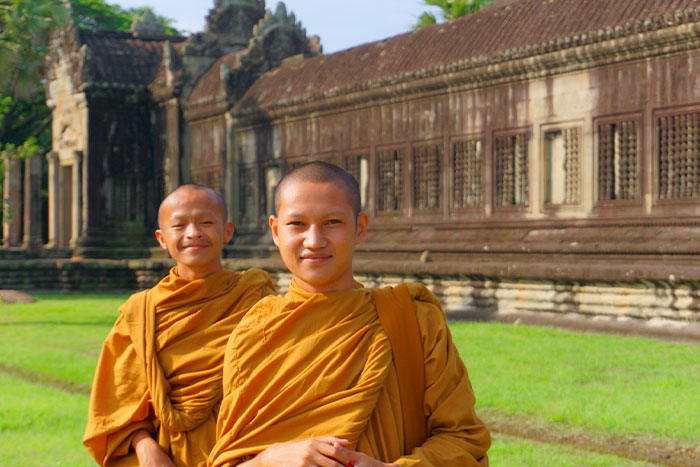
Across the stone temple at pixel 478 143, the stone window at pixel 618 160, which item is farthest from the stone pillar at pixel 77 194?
the stone window at pixel 618 160

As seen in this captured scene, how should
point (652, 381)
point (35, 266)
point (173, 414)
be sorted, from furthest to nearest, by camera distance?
point (35, 266) → point (652, 381) → point (173, 414)

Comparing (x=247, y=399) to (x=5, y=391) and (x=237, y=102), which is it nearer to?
(x=5, y=391)

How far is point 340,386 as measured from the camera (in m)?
2.20

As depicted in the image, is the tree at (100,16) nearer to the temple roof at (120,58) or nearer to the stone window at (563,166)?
the temple roof at (120,58)

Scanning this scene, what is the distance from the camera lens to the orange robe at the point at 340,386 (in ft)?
7.18

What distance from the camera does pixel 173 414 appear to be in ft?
9.37

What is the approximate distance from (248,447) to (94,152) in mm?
21078

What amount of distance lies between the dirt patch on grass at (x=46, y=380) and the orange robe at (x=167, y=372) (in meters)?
4.63

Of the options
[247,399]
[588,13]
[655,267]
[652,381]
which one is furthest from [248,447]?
[588,13]

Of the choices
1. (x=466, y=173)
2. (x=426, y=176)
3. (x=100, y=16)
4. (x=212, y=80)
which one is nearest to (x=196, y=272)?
(x=466, y=173)

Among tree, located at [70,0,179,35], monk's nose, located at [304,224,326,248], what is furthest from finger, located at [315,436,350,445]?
tree, located at [70,0,179,35]

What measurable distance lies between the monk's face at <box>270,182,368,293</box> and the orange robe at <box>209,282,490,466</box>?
5 centimetres

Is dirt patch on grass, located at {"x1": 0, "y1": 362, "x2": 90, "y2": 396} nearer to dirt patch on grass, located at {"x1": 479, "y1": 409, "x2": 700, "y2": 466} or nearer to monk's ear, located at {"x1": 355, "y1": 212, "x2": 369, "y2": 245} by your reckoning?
dirt patch on grass, located at {"x1": 479, "y1": 409, "x2": 700, "y2": 466}

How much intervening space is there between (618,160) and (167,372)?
9209 mm
